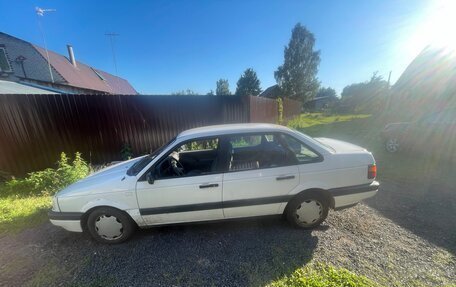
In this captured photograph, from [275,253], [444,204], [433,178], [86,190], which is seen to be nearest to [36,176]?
[86,190]

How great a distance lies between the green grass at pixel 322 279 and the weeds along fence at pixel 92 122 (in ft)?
18.5

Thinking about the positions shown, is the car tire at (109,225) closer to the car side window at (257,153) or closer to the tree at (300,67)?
the car side window at (257,153)

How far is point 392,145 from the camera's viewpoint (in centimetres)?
663

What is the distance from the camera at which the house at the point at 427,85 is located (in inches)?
432

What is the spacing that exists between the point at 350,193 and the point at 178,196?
241cm

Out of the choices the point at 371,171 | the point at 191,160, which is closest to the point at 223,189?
the point at 191,160

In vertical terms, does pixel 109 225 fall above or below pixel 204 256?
above

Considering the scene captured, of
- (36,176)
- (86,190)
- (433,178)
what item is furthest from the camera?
(36,176)

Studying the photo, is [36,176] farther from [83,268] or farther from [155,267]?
[155,267]

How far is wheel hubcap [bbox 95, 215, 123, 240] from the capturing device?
269 centimetres

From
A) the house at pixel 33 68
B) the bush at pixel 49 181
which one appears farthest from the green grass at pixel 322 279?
the house at pixel 33 68

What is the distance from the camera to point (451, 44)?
11.2 metres

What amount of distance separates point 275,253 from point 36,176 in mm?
5811

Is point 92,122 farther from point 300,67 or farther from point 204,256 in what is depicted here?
point 300,67
